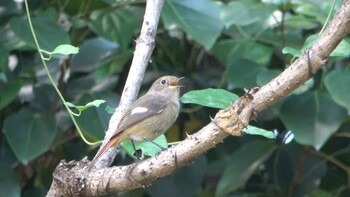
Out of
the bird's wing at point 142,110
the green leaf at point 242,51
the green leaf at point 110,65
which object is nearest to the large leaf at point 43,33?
the green leaf at point 110,65

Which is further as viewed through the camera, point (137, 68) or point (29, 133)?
point (29, 133)

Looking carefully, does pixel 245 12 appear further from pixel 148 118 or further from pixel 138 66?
pixel 138 66

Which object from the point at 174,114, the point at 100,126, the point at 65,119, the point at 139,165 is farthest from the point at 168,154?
the point at 65,119

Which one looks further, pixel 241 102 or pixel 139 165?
pixel 139 165

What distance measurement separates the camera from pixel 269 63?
4.57 metres

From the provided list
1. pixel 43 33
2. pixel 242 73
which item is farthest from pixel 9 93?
pixel 242 73

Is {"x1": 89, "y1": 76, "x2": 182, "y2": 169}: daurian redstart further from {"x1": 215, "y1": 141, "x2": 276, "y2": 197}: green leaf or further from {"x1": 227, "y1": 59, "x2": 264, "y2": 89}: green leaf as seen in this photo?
{"x1": 215, "y1": 141, "x2": 276, "y2": 197}: green leaf

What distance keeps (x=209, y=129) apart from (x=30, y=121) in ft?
7.16

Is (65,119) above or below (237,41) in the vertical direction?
below

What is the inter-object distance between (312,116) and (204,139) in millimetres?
2009

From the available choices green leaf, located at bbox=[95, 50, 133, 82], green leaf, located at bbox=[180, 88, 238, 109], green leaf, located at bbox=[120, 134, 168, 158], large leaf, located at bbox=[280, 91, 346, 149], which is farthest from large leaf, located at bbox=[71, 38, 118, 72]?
green leaf, located at bbox=[180, 88, 238, 109]

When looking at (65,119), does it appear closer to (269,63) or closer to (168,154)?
(269,63)

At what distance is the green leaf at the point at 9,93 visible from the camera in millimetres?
4133

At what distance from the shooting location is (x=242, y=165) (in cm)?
439
